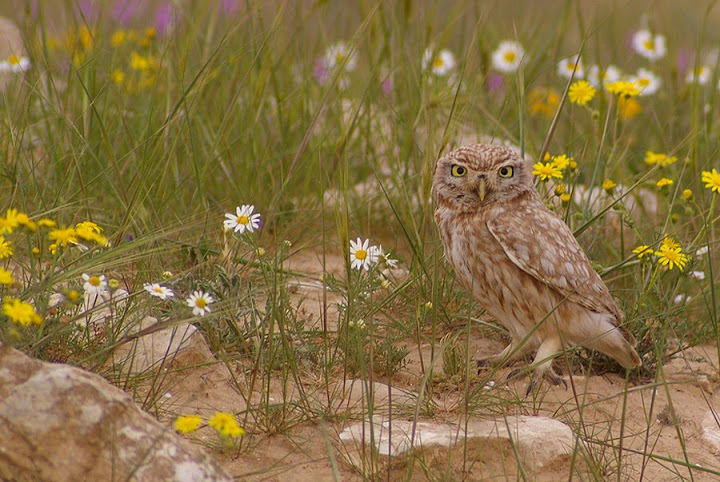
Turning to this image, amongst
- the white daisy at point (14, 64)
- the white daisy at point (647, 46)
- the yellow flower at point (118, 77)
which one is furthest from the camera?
the white daisy at point (647, 46)

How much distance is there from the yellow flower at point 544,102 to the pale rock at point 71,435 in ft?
12.3

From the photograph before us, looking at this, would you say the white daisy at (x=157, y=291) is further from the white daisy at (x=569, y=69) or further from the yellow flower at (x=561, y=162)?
the white daisy at (x=569, y=69)

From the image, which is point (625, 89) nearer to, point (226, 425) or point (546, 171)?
point (546, 171)

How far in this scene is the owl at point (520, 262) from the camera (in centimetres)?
372

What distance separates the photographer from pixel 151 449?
2.50 meters

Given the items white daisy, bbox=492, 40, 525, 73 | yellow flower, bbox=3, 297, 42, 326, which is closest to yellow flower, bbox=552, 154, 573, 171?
white daisy, bbox=492, 40, 525, 73

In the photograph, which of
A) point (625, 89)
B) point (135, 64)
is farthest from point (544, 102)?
point (135, 64)

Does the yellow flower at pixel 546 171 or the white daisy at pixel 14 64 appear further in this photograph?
the white daisy at pixel 14 64

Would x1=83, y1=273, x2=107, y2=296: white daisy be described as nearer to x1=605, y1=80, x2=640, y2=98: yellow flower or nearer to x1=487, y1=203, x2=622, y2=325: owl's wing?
x1=487, y1=203, x2=622, y2=325: owl's wing

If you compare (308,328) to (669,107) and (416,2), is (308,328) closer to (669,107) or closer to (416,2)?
(416,2)

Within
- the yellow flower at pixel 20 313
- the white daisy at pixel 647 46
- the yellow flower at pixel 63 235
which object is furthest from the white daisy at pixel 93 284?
the white daisy at pixel 647 46

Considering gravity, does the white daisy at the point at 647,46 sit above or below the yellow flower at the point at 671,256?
above

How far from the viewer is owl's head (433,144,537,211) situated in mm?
3846

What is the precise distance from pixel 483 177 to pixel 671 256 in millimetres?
764
